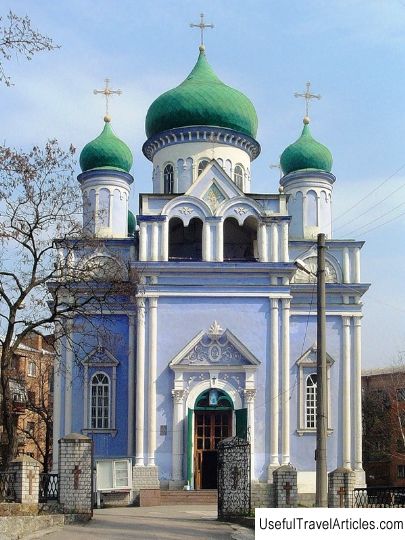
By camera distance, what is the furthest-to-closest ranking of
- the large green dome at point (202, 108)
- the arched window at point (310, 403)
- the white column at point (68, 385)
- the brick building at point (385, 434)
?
the brick building at point (385, 434)
the large green dome at point (202, 108)
the arched window at point (310, 403)
the white column at point (68, 385)

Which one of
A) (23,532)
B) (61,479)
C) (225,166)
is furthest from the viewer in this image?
(225,166)

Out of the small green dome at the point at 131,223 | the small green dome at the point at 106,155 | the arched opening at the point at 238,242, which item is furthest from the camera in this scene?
the small green dome at the point at 131,223

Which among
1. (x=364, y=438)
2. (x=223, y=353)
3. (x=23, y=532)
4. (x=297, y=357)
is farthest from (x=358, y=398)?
(x=364, y=438)

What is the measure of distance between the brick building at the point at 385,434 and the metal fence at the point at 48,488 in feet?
96.4

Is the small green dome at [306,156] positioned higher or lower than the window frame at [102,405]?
higher

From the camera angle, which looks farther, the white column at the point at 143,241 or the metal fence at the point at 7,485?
the white column at the point at 143,241

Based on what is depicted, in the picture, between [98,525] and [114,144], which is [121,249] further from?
[98,525]

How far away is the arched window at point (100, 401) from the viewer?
28.3 meters

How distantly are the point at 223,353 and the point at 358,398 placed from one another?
4.57 meters

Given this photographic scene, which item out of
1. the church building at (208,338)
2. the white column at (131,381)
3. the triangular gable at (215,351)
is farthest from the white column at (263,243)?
the white column at (131,381)

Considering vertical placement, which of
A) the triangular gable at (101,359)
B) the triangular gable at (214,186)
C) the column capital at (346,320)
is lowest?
the triangular gable at (101,359)

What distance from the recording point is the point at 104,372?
1123 inches

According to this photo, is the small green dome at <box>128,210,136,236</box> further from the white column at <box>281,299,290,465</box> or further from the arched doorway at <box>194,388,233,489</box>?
the arched doorway at <box>194,388,233,489</box>

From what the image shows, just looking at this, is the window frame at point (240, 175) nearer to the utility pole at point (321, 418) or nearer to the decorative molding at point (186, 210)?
the decorative molding at point (186, 210)
